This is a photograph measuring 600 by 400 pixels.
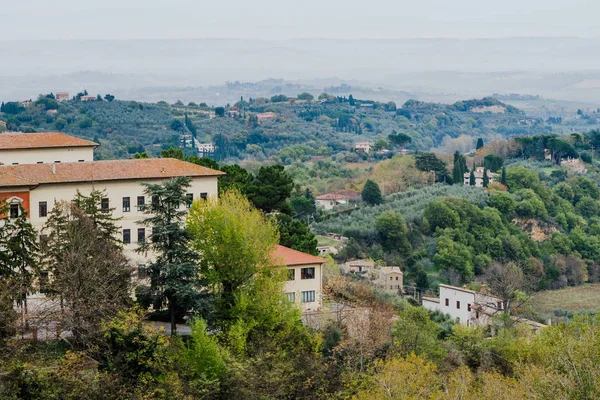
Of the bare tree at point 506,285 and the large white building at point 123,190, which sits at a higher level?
the large white building at point 123,190

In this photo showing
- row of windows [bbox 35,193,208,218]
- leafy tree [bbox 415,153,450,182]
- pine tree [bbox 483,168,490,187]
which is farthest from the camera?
leafy tree [bbox 415,153,450,182]

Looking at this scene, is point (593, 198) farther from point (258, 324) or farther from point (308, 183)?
point (258, 324)

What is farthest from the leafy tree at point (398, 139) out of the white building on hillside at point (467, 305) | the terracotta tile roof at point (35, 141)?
the terracotta tile roof at point (35, 141)

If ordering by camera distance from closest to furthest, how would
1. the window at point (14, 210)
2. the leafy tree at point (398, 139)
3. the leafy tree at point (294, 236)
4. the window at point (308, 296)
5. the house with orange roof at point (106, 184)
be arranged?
the window at point (14, 210), the house with orange roof at point (106, 184), the window at point (308, 296), the leafy tree at point (294, 236), the leafy tree at point (398, 139)

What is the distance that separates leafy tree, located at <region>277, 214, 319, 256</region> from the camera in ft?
119

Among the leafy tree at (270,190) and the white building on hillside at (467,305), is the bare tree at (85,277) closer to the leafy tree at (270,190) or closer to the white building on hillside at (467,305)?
the leafy tree at (270,190)

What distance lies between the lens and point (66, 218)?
26.5 meters

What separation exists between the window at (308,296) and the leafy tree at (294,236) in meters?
4.04

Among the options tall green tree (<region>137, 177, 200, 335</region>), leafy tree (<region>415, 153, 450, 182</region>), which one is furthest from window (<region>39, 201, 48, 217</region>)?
leafy tree (<region>415, 153, 450, 182</region>)

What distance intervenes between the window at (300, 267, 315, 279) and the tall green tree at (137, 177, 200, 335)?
18.3ft

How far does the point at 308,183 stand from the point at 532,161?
75.2 feet

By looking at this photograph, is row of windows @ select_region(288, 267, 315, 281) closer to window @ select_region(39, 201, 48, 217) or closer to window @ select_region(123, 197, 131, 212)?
window @ select_region(123, 197, 131, 212)

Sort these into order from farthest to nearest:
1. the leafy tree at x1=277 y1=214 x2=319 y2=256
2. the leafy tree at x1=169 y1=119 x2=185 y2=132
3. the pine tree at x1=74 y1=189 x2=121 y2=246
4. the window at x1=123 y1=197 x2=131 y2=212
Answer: the leafy tree at x1=169 y1=119 x2=185 y2=132 < the leafy tree at x1=277 y1=214 x2=319 y2=256 < the window at x1=123 y1=197 x2=131 y2=212 < the pine tree at x1=74 y1=189 x2=121 y2=246

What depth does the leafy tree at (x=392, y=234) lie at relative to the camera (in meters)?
62.3
